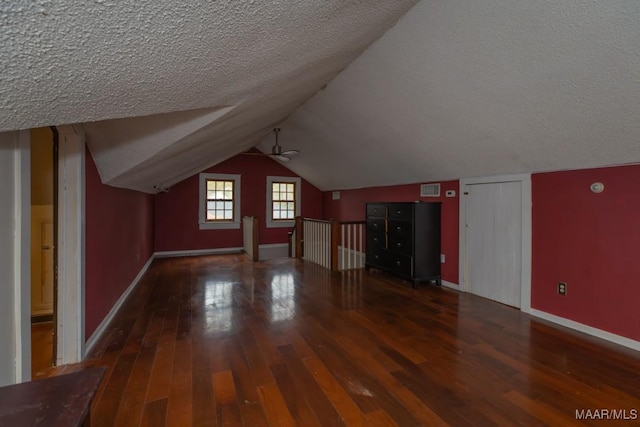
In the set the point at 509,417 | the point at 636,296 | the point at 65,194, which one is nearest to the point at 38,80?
the point at 65,194

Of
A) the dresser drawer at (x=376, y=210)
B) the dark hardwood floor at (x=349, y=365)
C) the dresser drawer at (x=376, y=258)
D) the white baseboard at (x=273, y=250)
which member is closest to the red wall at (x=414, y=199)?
the dresser drawer at (x=376, y=210)

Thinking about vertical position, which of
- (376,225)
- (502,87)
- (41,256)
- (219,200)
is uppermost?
(502,87)

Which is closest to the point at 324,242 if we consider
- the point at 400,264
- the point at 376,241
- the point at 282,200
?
the point at 376,241

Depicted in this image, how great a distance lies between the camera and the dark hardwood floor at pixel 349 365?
1703mm

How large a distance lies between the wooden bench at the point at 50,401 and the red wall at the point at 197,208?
6.42 m

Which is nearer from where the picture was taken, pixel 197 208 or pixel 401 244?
pixel 401 244

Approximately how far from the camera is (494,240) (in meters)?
3.68

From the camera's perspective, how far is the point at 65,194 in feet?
7.02

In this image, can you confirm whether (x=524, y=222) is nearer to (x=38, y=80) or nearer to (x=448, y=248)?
(x=448, y=248)

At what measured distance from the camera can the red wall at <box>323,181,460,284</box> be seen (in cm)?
425

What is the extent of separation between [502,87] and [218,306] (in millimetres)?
3611

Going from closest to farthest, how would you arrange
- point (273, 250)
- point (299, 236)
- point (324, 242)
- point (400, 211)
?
point (400, 211), point (324, 242), point (299, 236), point (273, 250)

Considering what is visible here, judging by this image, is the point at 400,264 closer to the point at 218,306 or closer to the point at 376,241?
the point at 376,241

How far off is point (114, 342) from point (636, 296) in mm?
4500
